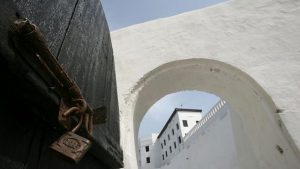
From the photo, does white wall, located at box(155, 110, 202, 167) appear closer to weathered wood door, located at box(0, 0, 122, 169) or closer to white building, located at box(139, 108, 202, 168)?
white building, located at box(139, 108, 202, 168)

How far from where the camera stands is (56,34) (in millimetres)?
923

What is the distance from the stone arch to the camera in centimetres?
205

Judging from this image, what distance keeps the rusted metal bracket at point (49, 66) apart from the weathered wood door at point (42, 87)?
0.03 meters

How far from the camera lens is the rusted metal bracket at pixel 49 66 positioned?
2.01 ft

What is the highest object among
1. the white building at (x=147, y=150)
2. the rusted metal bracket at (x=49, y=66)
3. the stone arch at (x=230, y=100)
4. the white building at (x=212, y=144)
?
the rusted metal bracket at (x=49, y=66)

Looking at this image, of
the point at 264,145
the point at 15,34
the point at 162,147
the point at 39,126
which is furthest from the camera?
the point at 162,147

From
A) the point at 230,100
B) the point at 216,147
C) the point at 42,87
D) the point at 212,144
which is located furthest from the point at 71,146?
the point at 212,144

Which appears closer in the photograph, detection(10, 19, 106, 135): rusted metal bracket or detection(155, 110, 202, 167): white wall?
detection(10, 19, 106, 135): rusted metal bracket

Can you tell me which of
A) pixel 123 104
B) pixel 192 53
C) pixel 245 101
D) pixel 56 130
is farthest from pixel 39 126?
pixel 245 101

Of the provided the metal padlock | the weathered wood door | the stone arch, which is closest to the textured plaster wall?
the stone arch

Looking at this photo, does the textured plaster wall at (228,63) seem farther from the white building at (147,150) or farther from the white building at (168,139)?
the white building at (147,150)

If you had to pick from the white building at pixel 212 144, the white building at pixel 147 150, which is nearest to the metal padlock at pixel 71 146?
the white building at pixel 212 144

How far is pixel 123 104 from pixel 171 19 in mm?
1277

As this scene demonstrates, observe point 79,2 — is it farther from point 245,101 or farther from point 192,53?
point 245,101
